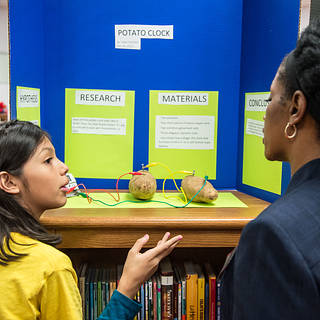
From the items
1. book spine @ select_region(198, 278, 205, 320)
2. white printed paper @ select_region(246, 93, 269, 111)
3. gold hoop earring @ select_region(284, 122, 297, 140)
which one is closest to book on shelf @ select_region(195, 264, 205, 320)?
book spine @ select_region(198, 278, 205, 320)

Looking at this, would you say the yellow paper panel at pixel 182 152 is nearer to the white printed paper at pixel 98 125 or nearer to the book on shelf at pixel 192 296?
the white printed paper at pixel 98 125

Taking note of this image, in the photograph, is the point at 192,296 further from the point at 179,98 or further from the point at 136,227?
the point at 179,98

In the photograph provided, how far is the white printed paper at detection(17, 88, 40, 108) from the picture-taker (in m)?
1.35

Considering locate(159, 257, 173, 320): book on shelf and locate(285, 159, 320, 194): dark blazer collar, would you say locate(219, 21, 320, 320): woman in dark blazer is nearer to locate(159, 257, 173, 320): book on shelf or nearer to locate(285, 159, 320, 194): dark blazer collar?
locate(285, 159, 320, 194): dark blazer collar

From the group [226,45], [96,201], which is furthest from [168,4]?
[96,201]

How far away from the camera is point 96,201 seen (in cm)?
140

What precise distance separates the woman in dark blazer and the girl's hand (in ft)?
1.53

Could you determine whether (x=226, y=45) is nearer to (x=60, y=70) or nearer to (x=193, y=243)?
(x=60, y=70)

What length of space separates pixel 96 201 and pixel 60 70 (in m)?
0.57

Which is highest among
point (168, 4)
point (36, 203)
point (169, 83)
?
point (168, 4)

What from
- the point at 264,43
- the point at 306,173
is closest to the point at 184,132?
the point at 264,43

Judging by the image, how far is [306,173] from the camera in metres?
0.61

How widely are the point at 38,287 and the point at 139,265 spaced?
0.30 m

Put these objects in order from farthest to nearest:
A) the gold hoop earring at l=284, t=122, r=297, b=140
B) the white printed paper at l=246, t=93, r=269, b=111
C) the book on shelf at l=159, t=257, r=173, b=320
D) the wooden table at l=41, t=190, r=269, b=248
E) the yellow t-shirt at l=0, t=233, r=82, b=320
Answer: the white printed paper at l=246, t=93, r=269, b=111, the book on shelf at l=159, t=257, r=173, b=320, the wooden table at l=41, t=190, r=269, b=248, the yellow t-shirt at l=0, t=233, r=82, b=320, the gold hoop earring at l=284, t=122, r=297, b=140
